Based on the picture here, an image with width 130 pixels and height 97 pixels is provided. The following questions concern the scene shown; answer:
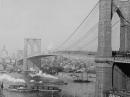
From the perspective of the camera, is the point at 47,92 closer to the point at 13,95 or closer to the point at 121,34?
the point at 13,95

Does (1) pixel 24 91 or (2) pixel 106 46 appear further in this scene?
(1) pixel 24 91

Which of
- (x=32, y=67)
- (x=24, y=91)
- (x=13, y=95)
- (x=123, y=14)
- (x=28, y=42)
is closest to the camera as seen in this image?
(x=123, y=14)

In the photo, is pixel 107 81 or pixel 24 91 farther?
pixel 24 91

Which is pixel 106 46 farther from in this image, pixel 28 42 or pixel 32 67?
pixel 28 42

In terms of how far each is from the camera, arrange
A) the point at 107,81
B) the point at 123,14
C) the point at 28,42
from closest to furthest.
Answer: the point at 107,81, the point at 123,14, the point at 28,42

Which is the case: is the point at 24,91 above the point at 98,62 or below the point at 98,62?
below

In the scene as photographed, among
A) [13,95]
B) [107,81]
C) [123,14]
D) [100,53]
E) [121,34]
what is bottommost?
[13,95]

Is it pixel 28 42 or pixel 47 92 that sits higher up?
pixel 28 42

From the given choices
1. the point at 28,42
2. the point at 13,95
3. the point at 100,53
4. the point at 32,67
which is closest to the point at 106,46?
the point at 100,53

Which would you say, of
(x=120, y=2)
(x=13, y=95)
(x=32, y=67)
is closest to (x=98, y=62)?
(x=120, y=2)
